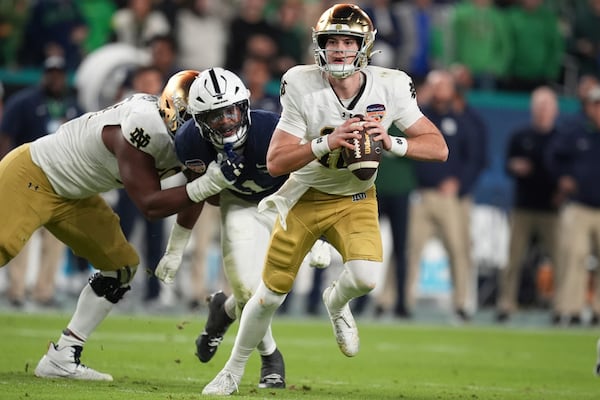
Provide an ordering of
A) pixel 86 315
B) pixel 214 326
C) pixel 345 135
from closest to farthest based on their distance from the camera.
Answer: pixel 345 135, pixel 86 315, pixel 214 326

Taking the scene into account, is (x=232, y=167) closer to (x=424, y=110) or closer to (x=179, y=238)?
(x=179, y=238)

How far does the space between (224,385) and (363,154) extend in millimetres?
1498

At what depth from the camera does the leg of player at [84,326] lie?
7.72 meters

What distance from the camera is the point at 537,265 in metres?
16.0

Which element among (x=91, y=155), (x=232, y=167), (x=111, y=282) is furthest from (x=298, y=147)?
(x=111, y=282)

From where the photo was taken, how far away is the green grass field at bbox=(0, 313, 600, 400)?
742cm

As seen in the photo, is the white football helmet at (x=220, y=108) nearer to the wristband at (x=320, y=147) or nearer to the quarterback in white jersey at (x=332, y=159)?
the quarterback in white jersey at (x=332, y=159)

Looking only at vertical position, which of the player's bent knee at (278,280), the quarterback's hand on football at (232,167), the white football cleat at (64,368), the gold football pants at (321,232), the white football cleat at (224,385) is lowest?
the white football cleat at (64,368)

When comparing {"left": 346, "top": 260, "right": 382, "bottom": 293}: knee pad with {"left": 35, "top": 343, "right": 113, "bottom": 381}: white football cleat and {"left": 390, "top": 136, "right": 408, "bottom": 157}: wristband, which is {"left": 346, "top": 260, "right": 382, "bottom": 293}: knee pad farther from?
{"left": 35, "top": 343, "right": 113, "bottom": 381}: white football cleat

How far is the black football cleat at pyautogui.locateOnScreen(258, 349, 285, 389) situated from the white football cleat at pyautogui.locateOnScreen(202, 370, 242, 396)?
2.04ft

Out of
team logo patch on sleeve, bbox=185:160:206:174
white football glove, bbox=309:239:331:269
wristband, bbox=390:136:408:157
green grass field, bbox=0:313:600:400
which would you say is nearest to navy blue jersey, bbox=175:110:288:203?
team logo patch on sleeve, bbox=185:160:206:174

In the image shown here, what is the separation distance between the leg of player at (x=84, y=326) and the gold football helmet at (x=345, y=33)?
1.91 m

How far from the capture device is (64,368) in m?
7.71

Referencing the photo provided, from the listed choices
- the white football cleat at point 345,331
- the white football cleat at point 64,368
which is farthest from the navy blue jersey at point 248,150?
the white football cleat at point 64,368
